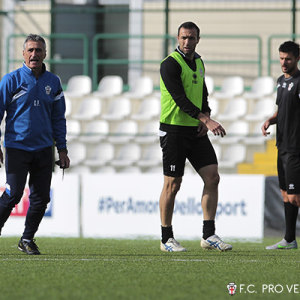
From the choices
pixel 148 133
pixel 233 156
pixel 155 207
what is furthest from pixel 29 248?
pixel 148 133

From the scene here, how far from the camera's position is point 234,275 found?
5.79 m

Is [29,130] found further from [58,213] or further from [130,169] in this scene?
[130,169]

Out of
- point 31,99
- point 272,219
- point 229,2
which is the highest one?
point 229,2

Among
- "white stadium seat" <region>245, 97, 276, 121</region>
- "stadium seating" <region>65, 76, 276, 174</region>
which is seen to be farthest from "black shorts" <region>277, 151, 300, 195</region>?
"white stadium seat" <region>245, 97, 276, 121</region>

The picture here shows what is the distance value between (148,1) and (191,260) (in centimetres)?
1237

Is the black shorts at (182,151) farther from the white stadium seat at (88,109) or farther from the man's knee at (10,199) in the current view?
the white stadium seat at (88,109)

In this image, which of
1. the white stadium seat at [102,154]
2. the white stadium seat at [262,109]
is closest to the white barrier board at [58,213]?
the white stadium seat at [102,154]

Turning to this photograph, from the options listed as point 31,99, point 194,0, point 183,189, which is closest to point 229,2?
point 194,0

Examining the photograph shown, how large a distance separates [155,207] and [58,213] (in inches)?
55.1

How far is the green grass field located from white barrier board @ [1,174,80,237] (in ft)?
12.7

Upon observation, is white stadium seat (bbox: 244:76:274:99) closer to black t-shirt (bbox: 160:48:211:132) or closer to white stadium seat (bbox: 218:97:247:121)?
white stadium seat (bbox: 218:97:247:121)

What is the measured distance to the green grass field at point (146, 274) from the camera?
498 cm

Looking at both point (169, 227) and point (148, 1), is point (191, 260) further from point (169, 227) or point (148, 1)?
point (148, 1)

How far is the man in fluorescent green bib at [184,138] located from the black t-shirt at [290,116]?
0.95 metres
